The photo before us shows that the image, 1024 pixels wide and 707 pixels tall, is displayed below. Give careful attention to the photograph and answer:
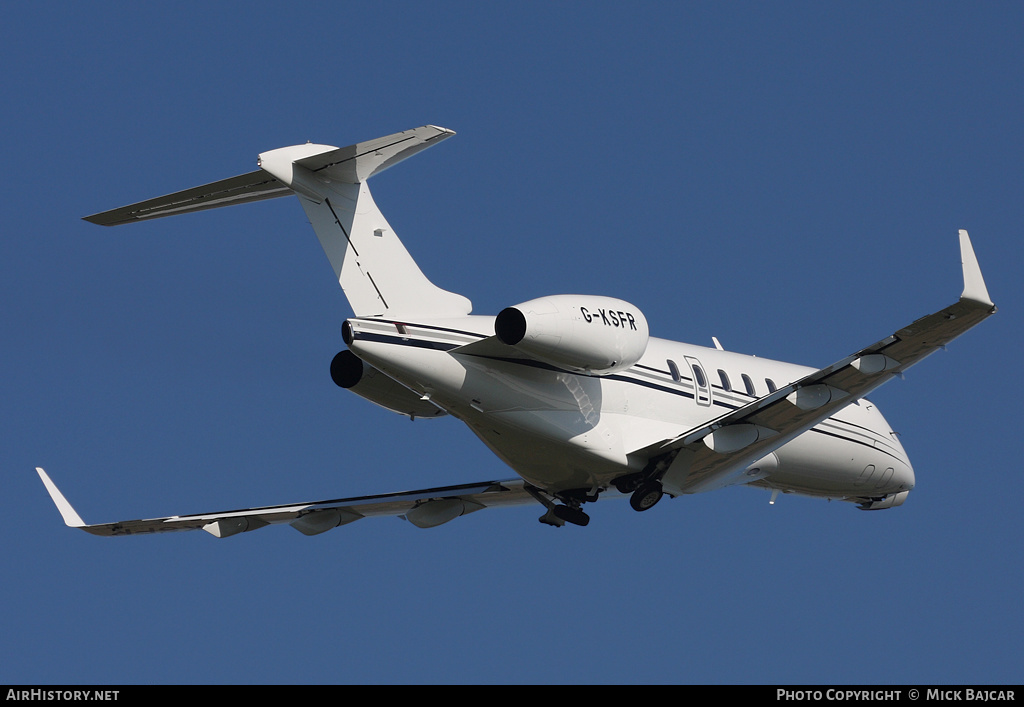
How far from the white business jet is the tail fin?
2 cm

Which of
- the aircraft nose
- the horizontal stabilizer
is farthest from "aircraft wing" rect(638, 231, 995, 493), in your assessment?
the horizontal stabilizer

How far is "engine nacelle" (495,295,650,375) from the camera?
55.1ft

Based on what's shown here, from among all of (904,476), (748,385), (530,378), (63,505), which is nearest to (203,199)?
(530,378)

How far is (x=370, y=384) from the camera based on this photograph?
18391 mm

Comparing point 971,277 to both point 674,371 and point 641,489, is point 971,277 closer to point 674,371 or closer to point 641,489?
point 674,371

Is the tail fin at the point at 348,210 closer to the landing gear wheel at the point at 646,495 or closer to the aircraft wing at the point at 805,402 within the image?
the landing gear wheel at the point at 646,495

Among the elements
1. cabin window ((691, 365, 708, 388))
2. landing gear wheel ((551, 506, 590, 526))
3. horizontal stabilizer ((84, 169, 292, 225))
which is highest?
cabin window ((691, 365, 708, 388))

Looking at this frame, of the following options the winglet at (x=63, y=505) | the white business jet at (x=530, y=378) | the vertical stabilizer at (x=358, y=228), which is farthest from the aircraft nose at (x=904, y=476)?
the winglet at (x=63, y=505)

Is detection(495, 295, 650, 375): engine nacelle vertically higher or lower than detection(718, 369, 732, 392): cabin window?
lower

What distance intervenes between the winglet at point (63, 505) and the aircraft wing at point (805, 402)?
870cm

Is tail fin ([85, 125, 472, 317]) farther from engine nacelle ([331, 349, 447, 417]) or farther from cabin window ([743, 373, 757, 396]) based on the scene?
cabin window ([743, 373, 757, 396])

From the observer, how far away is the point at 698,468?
20.0 metres
